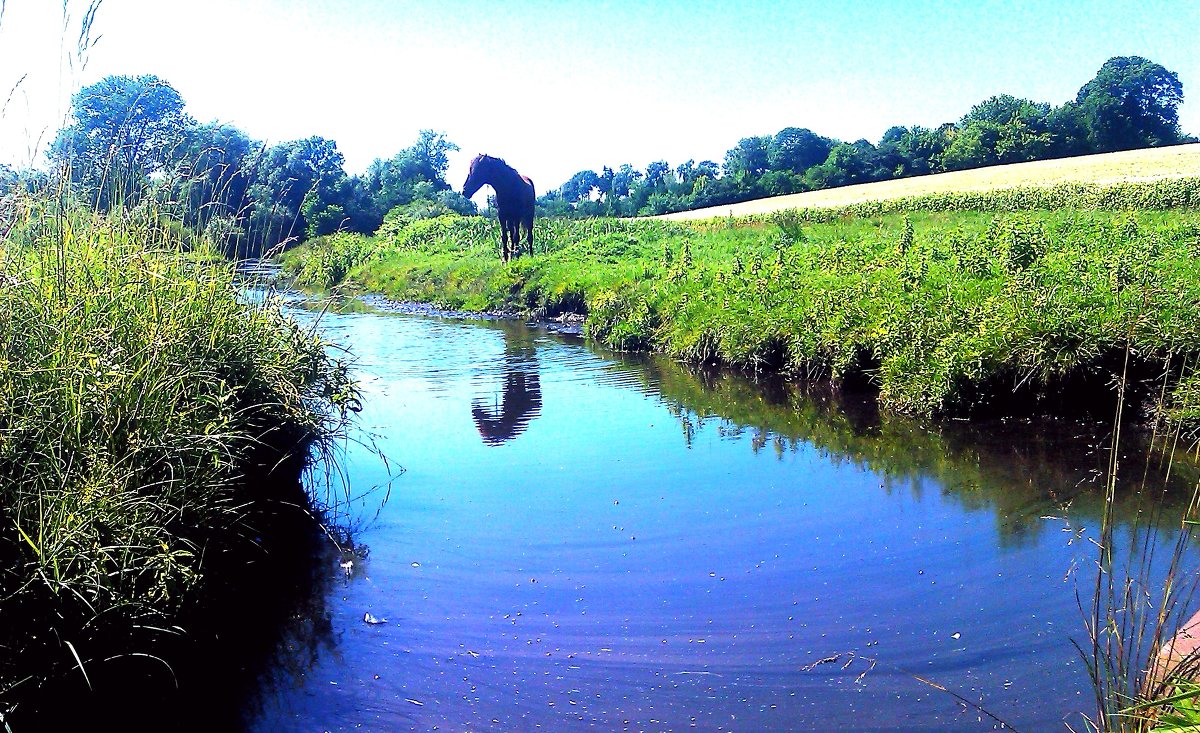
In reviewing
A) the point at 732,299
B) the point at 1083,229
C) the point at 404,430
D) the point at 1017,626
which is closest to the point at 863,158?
the point at 1083,229

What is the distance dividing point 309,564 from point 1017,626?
4040mm

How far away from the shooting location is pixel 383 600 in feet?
18.3

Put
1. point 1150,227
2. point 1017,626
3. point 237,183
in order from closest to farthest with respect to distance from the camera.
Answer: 1. point 1017,626
2. point 237,183
3. point 1150,227

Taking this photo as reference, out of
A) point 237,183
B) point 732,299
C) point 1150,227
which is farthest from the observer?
point 1150,227

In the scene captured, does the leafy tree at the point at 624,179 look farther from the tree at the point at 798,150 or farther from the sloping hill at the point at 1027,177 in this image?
the sloping hill at the point at 1027,177

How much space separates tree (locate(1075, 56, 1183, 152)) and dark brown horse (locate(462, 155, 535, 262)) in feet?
142

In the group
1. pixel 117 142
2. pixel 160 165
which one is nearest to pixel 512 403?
pixel 160 165

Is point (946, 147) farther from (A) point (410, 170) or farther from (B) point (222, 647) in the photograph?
(B) point (222, 647)

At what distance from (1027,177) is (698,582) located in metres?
35.3

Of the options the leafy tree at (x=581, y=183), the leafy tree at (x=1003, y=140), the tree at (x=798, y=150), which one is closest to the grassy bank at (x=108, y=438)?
the leafy tree at (x=1003, y=140)

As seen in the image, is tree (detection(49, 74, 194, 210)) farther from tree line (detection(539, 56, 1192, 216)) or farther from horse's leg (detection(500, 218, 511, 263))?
tree line (detection(539, 56, 1192, 216))

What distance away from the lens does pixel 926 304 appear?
33.7 feet

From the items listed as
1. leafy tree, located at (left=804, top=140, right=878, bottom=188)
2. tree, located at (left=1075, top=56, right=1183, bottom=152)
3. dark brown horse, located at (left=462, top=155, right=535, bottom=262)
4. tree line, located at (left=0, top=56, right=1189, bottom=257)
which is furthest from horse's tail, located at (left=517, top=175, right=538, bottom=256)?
tree, located at (left=1075, top=56, right=1183, bottom=152)

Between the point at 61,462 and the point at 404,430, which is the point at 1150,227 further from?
the point at 61,462
